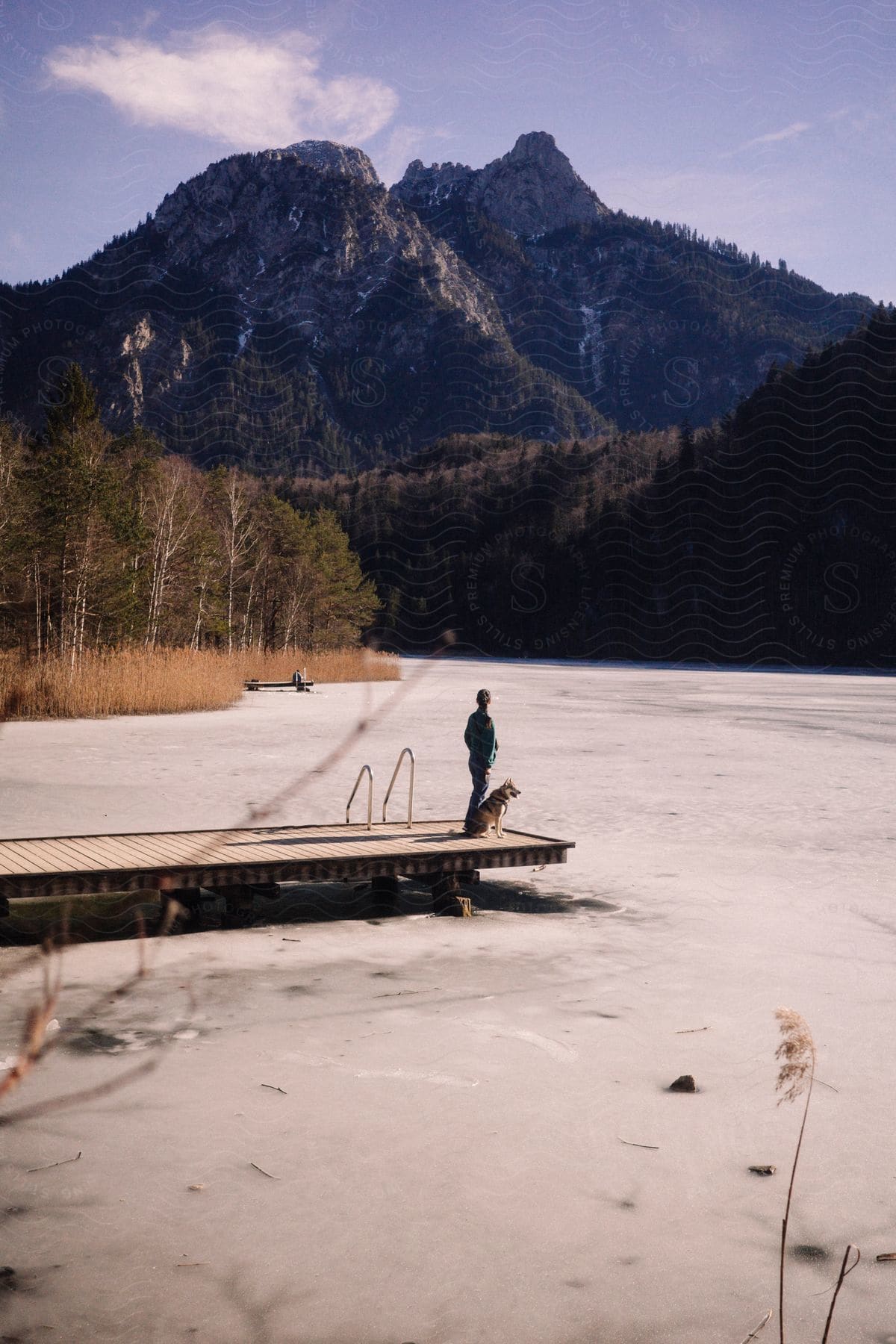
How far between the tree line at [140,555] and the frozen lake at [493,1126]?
7.44 feet

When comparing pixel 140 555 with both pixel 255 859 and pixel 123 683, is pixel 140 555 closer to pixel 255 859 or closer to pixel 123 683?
pixel 123 683

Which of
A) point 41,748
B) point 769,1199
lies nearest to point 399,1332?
point 769,1199

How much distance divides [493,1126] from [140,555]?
113 feet

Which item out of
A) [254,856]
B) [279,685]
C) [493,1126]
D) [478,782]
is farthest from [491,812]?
[279,685]

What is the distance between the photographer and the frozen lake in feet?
11.1

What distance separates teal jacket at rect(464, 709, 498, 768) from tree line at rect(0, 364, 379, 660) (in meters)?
3.27

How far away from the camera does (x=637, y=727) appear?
22.8 m

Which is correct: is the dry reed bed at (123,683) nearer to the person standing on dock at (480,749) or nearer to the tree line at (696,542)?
the person standing on dock at (480,749)

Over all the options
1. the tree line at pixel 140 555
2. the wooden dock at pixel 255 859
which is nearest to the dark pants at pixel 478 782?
the wooden dock at pixel 255 859

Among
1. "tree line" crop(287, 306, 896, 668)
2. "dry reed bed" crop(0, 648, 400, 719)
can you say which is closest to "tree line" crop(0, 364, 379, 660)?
"dry reed bed" crop(0, 648, 400, 719)

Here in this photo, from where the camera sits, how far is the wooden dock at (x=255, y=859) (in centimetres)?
719

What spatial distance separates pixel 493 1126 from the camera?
15.2 ft

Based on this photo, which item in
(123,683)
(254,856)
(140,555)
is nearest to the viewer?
(254,856)

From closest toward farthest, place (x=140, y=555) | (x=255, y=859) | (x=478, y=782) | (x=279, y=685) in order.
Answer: (x=255, y=859) → (x=478, y=782) → (x=279, y=685) → (x=140, y=555)
